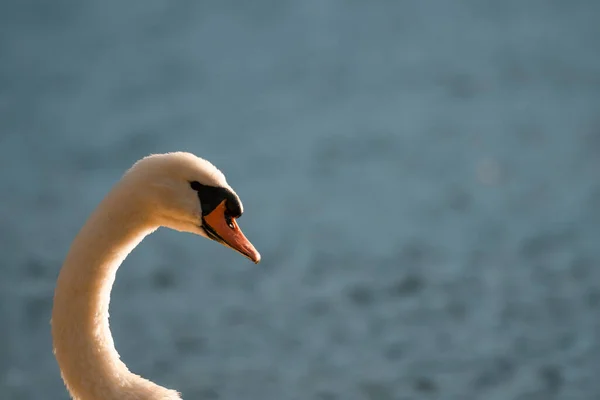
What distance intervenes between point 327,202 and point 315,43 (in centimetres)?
347

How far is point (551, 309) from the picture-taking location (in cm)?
992

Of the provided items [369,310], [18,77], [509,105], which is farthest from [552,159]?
[18,77]

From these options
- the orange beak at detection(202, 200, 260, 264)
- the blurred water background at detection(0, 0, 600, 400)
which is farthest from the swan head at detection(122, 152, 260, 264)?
the blurred water background at detection(0, 0, 600, 400)

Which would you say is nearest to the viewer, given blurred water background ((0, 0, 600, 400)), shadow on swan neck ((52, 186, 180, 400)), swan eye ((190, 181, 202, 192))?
shadow on swan neck ((52, 186, 180, 400))

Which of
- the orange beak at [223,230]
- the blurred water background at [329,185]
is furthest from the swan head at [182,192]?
the blurred water background at [329,185]

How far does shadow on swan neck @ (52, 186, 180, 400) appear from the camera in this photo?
15.1ft

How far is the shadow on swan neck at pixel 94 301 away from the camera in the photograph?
15.1 ft

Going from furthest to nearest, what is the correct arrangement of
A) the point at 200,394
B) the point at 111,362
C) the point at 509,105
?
the point at 509,105 → the point at 200,394 → the point at 111,362

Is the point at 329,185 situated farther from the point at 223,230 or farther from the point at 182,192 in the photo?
the point at 182,192

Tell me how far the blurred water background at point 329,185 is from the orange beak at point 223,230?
3.98 meters

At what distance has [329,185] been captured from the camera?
1165 centimetres

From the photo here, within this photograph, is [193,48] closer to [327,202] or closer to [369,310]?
[327,202]

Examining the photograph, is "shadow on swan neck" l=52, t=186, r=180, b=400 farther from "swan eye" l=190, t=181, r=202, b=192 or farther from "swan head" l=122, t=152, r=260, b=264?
"swan eye" l=190, t=181, r=202, b=192

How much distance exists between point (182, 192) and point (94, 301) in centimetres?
51
